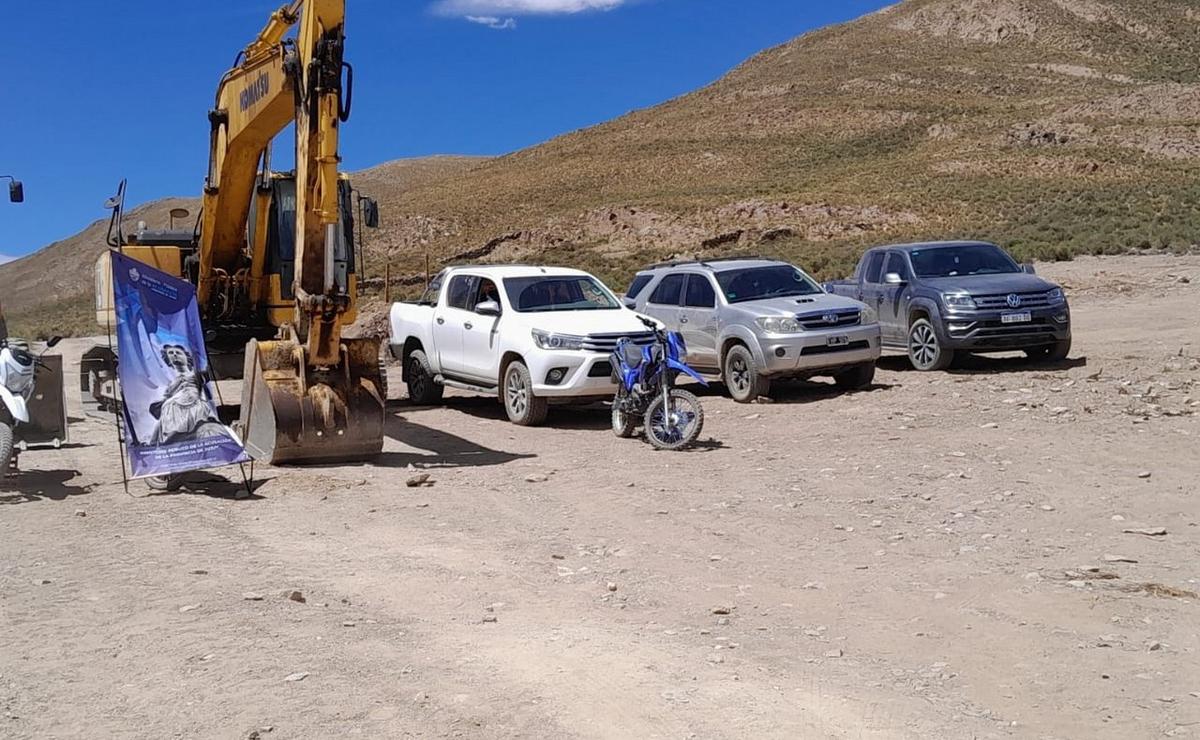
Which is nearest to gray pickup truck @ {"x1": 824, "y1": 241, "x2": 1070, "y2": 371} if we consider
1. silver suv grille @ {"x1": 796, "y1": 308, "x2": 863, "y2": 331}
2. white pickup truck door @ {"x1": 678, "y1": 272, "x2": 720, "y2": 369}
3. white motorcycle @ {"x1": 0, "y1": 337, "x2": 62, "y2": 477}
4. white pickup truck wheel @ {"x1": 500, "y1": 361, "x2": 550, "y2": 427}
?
silver suv grille @ {"x1": 796, "y1": 308, "x2": 863, "y2": 331}

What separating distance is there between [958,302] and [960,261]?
1.56 metres

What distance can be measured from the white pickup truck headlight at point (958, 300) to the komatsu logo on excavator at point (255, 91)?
29.6 ft

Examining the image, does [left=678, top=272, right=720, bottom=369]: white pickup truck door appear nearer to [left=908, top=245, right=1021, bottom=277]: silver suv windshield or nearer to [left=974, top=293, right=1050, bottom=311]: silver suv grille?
[left=908, top=245, right=1021, bottom=277]: silver suv windshield

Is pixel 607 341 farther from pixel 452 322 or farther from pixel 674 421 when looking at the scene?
pixel 452 322

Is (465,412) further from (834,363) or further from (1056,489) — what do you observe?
(1056,489)

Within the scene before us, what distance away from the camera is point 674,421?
40.5 feet

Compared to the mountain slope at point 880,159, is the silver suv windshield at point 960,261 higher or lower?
lower

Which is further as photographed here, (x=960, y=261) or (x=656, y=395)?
(x=960, y=261)

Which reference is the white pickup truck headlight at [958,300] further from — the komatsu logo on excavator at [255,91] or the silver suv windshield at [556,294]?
the komatsu logo on excavator at [255,91]

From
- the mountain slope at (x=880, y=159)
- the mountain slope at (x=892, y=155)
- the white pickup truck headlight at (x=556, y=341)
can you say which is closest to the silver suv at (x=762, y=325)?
the white pickup truck headlight at (x=556, y=341)

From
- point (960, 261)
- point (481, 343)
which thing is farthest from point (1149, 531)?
point (960, 261)

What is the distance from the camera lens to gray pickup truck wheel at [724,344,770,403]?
15.1 metres

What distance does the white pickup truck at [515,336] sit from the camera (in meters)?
13.9

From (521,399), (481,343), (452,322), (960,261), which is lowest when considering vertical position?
(521,399)
